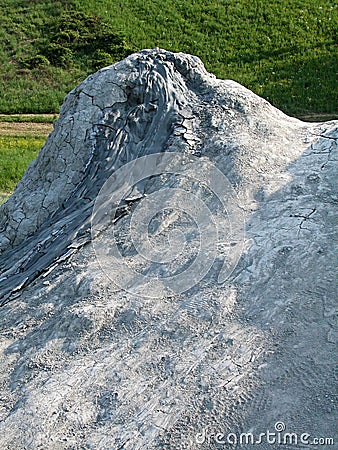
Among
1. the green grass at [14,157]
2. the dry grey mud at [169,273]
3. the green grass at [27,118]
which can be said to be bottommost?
the green grass at [27,118]

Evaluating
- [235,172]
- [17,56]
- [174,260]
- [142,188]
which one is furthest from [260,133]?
[17,56]

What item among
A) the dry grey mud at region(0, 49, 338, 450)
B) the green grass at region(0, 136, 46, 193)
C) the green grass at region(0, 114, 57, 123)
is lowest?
the green grass at region(0, 114, 57, 123)

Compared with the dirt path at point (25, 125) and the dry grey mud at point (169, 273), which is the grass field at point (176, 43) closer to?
the dirt path at point (25, 125)

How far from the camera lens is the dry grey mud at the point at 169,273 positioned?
11.6 ft

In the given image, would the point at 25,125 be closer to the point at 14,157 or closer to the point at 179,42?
the point at 14,157

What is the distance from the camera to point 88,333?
4117 millimetres

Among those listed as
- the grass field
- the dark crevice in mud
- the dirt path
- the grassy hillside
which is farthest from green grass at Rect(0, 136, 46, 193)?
the dark crevice in mud

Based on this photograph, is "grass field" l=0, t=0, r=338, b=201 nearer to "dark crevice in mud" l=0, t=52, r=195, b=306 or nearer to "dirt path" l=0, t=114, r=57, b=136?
"dirt path" l=0, t=114, r=57, b=136

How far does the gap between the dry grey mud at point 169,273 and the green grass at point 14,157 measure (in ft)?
18.7

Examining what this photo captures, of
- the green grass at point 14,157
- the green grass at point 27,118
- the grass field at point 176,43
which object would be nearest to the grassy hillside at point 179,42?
the grass field at point 176,43

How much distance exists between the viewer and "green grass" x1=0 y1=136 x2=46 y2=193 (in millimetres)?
11297

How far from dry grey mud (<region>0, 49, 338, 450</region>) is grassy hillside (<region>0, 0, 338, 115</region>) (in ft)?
49.6

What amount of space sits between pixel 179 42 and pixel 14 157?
13.8 m

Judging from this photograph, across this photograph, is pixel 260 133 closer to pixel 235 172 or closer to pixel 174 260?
pixel 235 172
